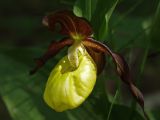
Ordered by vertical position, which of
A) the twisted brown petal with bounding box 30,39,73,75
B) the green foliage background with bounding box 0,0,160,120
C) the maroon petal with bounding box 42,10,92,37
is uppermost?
the maroon petal with bounding box 42,10,92,37

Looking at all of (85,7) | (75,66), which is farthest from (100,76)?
(85,7)

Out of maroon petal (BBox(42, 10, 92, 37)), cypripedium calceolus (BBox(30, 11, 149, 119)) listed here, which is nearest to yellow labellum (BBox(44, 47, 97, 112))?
cypripedium calceolus (BBox(30, 11, 149, 119))

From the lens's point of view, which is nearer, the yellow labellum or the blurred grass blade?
the yellow labellum

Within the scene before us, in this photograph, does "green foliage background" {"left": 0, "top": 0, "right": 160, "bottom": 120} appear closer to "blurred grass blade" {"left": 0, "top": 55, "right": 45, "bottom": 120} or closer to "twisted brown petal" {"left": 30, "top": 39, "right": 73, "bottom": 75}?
"blurred grass blade" {"left": 0, "top": 55, "right": 45, "bottom": 120}

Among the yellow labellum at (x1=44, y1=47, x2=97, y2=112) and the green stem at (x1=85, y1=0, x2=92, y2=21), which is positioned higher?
the green stem at (x1=85, y1=0, x2=92, y2=21)

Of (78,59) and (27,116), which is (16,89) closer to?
(27,116)

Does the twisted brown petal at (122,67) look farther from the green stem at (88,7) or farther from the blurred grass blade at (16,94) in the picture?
the blurred grass blade at (16,94)

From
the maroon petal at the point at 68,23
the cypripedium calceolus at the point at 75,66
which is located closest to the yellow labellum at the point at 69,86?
the cypripedium calceolus at the point at 75,66

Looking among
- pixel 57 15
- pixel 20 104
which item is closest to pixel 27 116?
pixel 20 104
